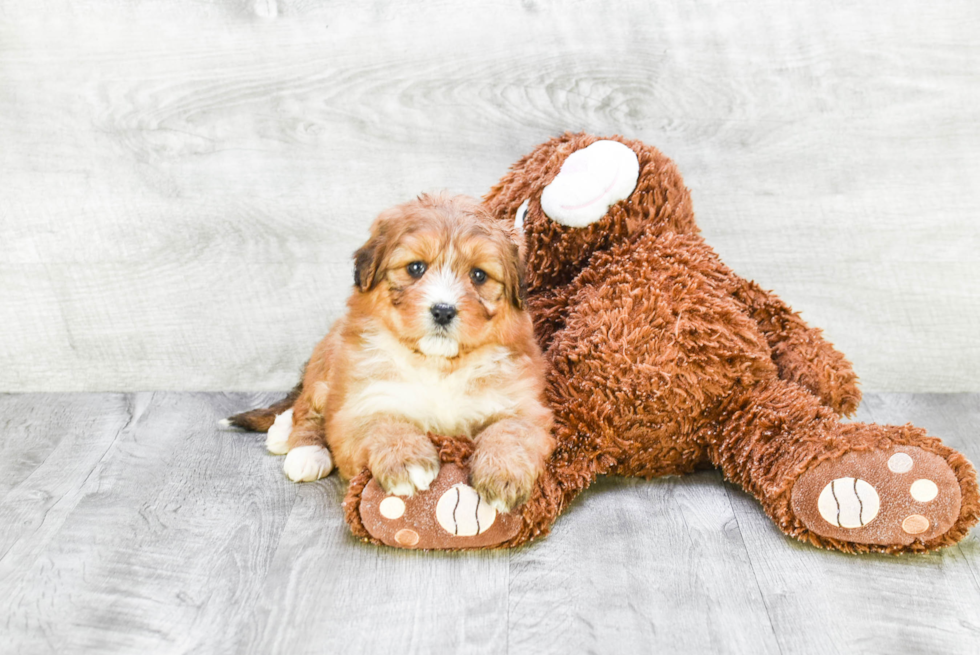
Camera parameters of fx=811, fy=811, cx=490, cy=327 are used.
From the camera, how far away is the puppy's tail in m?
2.55

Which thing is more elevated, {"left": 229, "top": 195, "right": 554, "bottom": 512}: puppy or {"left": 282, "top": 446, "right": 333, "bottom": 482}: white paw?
{"left": 229, "top": 195, "right": 554, "bottom": 512}: puppy

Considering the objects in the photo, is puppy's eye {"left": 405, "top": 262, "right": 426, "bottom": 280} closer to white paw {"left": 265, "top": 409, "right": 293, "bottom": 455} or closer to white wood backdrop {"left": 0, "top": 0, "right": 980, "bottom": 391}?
white paw {"left": 265, "top": 409, "right": 293, "bottom": 455}

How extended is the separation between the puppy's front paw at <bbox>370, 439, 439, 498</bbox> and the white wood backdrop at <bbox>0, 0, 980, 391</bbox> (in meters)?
1.26

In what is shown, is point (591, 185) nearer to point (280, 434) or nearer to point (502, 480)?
point (502, 480)

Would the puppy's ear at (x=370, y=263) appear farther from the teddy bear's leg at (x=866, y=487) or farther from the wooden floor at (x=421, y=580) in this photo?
the teddy bear's leg at (x=866, y=487)

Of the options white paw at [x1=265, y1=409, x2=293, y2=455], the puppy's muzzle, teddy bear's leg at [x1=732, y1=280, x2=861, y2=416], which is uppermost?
the puppy's muzzle

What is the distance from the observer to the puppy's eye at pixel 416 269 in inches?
70.2

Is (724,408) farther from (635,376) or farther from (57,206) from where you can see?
(57,206)

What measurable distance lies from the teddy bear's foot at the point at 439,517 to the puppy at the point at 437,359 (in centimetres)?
3

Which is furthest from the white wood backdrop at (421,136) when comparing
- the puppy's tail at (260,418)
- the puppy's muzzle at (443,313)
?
the puppy's muzzle at (443,313)

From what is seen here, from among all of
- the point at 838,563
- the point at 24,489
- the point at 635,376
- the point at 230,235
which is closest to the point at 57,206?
the point at 230,235

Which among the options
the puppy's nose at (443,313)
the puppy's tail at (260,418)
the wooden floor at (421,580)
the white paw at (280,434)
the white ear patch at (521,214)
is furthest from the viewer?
the puppy's tail at (260,418)

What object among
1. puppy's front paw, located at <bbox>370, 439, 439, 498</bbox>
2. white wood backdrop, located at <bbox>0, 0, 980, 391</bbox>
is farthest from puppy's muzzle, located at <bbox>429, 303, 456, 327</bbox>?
white wood backdrop, located at <bbox>0, 0, 980, 391</bbox>

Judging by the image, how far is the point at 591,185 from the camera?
2.17 m
